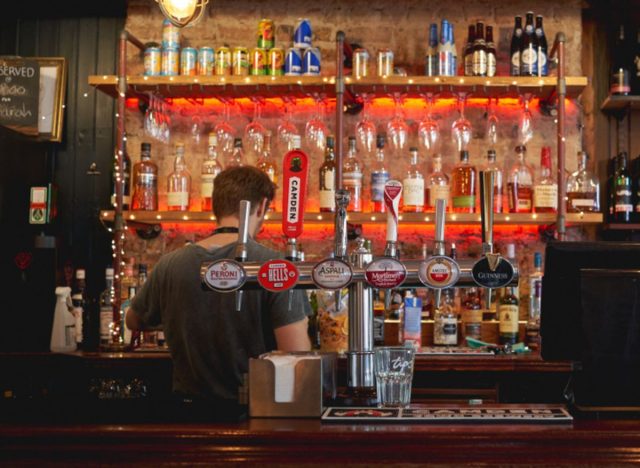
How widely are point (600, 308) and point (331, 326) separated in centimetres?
183

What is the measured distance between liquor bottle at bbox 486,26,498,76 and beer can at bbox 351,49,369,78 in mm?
524

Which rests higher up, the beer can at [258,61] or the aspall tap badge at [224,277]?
the beer can at [258,61]

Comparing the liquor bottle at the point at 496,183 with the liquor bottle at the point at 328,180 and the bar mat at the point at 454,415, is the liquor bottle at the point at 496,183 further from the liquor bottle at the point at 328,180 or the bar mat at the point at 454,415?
the bar mat at the point at 454,415

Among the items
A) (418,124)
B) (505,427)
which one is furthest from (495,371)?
(505,427)

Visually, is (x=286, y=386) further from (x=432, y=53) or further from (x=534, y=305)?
(x=432, y=53)

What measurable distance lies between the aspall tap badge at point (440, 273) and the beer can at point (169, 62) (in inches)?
99.0

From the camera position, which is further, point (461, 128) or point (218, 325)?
point (461, 128)

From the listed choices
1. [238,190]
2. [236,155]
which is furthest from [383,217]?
[238,190]

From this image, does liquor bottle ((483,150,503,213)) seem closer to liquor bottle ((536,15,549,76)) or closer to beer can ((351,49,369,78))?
liquor bottle ((536,15,549,76))

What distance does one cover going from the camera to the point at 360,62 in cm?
389

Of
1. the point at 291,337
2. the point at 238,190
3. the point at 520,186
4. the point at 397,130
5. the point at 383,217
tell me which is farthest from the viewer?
the point at 520,186

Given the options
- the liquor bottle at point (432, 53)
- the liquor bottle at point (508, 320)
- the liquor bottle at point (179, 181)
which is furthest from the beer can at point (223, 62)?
the liquor bottle at point (508, 320)

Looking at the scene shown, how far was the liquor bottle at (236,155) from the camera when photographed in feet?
13.0

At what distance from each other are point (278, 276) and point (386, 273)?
204 mm
